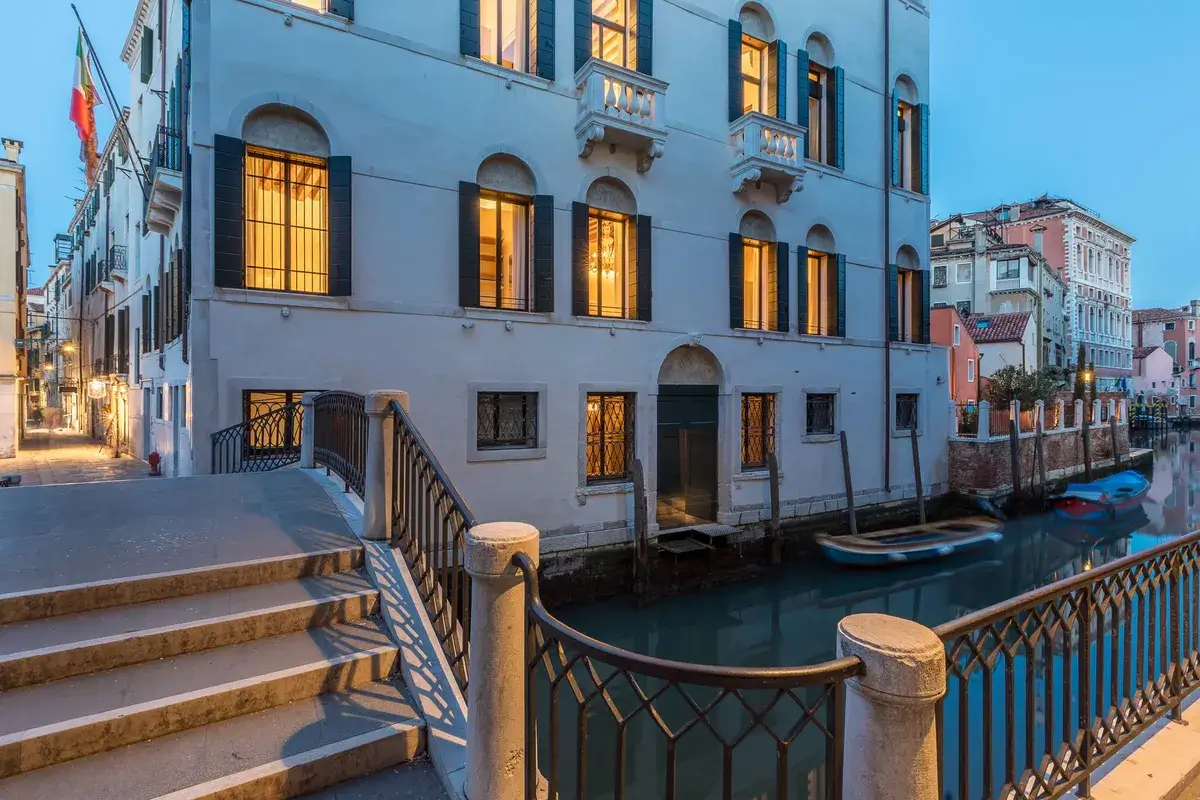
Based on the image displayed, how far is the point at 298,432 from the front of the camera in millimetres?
8109

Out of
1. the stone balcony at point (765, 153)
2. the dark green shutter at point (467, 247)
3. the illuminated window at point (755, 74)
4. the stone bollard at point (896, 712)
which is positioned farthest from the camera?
the illuminated window at point (755, 74)

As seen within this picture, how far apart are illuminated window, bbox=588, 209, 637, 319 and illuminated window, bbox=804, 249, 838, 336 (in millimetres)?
4877

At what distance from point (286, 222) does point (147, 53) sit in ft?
30.7

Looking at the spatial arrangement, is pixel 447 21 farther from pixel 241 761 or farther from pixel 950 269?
pixel 950 269

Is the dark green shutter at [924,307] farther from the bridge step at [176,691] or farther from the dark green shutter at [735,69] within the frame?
the bridge step at [176,691]

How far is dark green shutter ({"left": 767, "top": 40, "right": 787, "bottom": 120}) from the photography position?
12.3 metres

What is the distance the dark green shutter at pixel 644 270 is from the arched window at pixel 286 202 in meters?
5.08

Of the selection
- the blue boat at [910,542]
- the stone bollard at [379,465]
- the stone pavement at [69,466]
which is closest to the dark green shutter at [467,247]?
the stone bollard at [379,465]

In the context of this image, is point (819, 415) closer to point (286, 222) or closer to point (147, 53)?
point (286, 222)

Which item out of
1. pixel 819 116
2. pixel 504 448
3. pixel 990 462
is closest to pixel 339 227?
pixel 504 448

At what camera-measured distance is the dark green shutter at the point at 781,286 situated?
1234 cm

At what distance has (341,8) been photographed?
26.7ft

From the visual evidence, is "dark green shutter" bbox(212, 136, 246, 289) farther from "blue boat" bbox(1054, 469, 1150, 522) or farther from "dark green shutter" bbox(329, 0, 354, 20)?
"blue boat" bbox(1054, 469, 1150, 522)

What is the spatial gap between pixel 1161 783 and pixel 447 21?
10.9 meters
